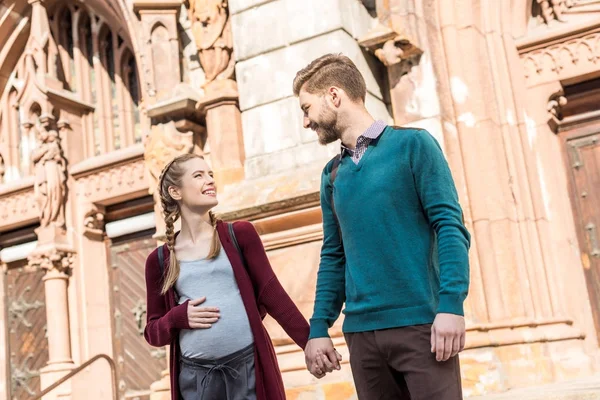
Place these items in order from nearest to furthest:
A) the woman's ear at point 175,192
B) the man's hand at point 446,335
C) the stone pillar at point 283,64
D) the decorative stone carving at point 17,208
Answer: the man's hand at point 446,335, the woman's ear at point 175,192, the stone pillar at point 283,64, the decorative stone carving at point 17,208

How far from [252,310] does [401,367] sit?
2.31 ft

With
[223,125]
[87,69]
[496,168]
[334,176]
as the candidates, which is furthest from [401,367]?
[87,69]

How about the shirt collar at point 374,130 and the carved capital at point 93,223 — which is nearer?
the shirt collar at point 374,130

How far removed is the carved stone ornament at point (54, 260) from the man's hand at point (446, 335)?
654 centimetres

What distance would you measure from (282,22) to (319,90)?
9.74 ft

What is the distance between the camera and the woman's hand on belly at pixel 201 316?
2352 mm

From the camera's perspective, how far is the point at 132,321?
775 cm

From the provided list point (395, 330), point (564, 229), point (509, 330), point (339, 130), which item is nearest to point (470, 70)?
point (564, 229)

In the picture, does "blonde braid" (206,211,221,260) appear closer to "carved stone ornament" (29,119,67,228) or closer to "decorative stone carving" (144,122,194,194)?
"decorative stone carving" (144,122,194,194)

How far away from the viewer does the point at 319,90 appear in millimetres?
2109

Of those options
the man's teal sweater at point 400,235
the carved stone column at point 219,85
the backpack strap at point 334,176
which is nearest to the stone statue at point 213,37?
the carved stone column at point 219,85

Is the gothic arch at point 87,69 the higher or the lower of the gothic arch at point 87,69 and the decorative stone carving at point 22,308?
the higher

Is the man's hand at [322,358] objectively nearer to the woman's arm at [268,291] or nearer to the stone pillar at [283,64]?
the woman's arm at [268,291]

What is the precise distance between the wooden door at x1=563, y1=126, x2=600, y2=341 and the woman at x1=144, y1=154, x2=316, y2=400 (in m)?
3.49
